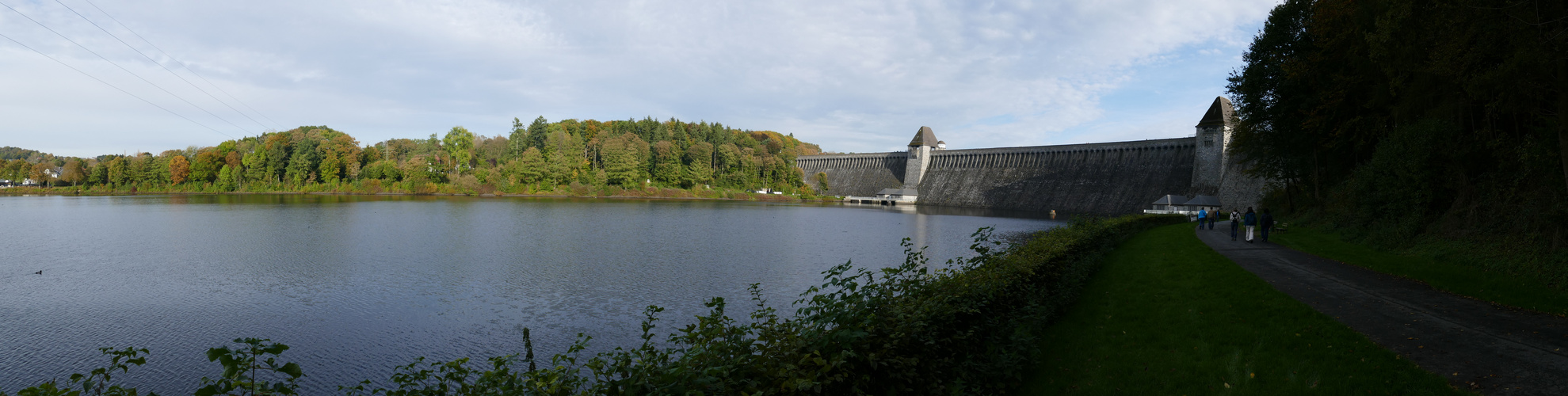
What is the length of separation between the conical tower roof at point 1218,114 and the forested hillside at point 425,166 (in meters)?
59.3

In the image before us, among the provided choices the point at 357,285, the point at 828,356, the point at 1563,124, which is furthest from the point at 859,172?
the point at 828,356

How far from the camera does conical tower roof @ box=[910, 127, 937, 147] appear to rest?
100 metres

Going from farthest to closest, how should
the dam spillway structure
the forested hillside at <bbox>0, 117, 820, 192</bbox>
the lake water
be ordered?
the forested hillside at <bbox>0, 117, 820, 192</bbox>
the dam spillway structure
the lake water

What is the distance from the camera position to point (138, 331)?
11.0 meters

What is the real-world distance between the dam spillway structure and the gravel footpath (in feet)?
175

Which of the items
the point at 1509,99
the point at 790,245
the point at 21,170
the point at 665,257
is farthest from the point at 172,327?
the point at 21,170

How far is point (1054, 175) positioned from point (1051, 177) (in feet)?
1.11

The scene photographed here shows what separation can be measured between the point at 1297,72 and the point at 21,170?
137014 millimetres

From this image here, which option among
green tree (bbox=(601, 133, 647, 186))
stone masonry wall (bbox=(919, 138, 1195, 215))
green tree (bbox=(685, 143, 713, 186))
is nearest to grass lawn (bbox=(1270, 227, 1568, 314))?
stone masonry wall (bbox=(919, 138, 1195, 215))

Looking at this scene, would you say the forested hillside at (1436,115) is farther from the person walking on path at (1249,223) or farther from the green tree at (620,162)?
the green tree at (620,162)

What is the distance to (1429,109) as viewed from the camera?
1836 centimetres

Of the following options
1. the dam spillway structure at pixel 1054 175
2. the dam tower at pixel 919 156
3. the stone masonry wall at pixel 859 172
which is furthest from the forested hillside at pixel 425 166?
the dam tower at pixel 919 156

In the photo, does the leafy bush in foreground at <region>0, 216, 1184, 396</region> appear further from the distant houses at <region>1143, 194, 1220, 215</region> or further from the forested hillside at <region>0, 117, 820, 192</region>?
the forested hillside at <region>0, 117, 820, 192</region>

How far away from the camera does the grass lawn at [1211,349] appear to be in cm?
640
